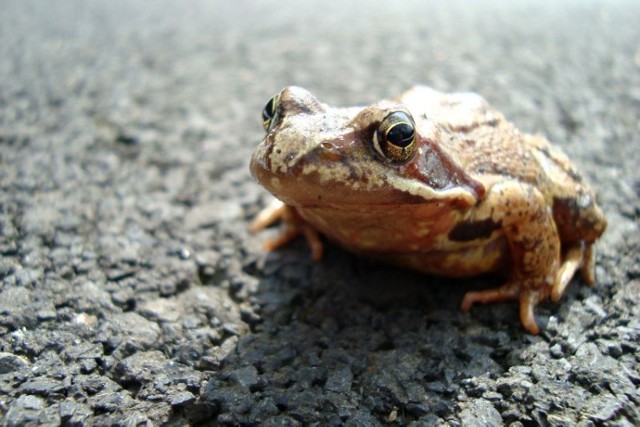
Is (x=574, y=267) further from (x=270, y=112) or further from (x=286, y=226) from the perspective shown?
(x=270, y=112)

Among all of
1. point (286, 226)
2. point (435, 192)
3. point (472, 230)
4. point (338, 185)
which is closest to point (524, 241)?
point (472, 230)

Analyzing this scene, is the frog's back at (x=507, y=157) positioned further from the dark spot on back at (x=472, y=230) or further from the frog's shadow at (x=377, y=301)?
the frog's shadow at (x=377, y=301)

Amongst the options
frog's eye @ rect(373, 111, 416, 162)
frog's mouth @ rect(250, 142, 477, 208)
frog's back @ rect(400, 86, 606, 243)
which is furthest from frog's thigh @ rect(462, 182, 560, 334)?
frog's eye @ rect(373, 111, 416, 162)

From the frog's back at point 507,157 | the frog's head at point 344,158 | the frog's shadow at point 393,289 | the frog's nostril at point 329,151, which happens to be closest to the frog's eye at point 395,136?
the frog's head at point 344,158

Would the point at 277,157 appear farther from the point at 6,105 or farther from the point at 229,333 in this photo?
the point at 6,105

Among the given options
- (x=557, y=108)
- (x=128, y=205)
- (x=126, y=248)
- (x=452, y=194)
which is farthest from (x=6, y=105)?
(x=557, y=108)
